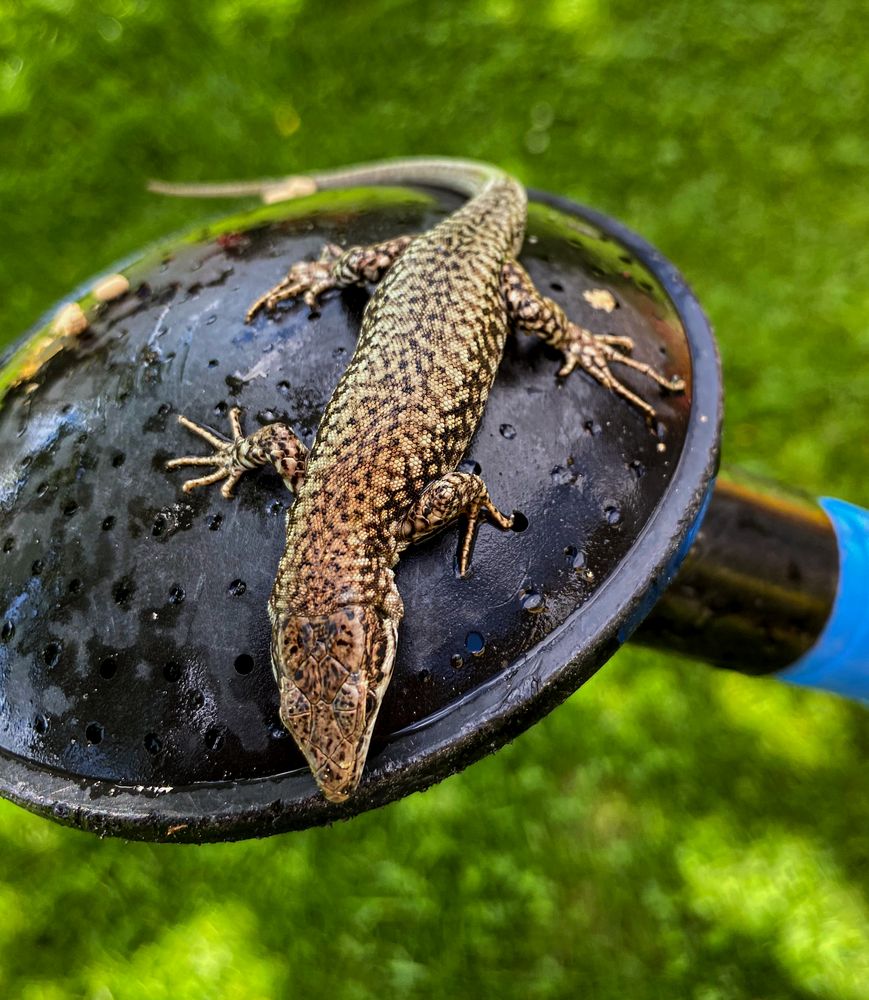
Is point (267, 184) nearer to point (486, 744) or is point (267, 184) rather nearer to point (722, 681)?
point (486, 744)

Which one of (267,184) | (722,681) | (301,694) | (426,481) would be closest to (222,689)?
(301,694)

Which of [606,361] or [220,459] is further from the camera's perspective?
[606,361]

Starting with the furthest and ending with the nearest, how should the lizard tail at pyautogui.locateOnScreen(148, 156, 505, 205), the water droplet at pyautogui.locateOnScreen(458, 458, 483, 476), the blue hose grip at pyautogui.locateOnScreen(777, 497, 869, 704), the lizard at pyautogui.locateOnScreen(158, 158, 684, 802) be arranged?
the lizard tail at pyautogui.locateOnScreen(148, 156, 505, 205), the blue hose grip at pyautogui.locateOnScreen(777, 497, 869, 704), the water droplet at pyautogui.locateOnScreen(458, 458, 483, 476), the lizard at pyautogui.locateOnScreen(158, 158, 684, 802)

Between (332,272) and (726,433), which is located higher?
(332,272)

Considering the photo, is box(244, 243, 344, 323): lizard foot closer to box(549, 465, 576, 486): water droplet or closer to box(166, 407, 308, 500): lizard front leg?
box(166, 407, 308, 500): lizard front leg

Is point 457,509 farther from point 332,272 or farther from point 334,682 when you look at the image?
point 332,272

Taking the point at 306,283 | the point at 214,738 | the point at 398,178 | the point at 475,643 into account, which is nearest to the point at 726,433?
the point at 398,178

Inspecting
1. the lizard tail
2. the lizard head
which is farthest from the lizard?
the lizard tail
